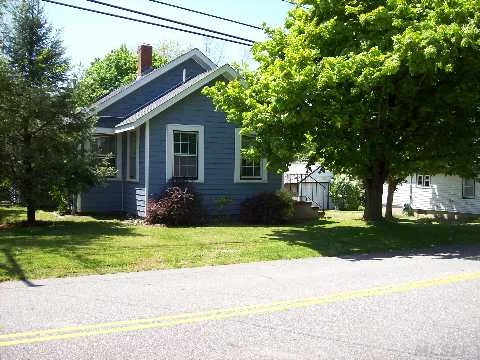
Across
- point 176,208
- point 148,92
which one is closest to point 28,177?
point 176,208

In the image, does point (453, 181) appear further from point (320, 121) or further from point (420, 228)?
point (320, 121)

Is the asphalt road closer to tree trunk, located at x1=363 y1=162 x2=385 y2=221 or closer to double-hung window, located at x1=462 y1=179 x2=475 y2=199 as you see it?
tree trunk, located at x1=363 y1=162 x2=385 y2=221

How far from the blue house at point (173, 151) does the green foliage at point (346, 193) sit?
1058 centimetres

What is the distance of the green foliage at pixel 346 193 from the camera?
30438 mm

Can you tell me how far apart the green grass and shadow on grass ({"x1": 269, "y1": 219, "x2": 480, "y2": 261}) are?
3 cm

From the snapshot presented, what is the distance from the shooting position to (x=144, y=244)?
12.8 metres

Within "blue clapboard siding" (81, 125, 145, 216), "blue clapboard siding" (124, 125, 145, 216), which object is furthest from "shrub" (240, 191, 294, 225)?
"blue clapboard siding" (81, 125, 145, 216)

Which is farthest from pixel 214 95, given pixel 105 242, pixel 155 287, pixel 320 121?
pixel 155 287

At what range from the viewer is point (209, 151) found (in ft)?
63.8

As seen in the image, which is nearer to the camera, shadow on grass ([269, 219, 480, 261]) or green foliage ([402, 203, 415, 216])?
shadow on grass ([269, 219, 480, 261])

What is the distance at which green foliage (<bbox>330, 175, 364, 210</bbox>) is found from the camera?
30438 millimetres

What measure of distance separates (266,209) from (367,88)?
685 cm

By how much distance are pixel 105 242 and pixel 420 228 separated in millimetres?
10191

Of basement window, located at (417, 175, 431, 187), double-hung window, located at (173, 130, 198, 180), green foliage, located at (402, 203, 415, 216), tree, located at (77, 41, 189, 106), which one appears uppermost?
tree, located at (77, 41, 189, 106)
